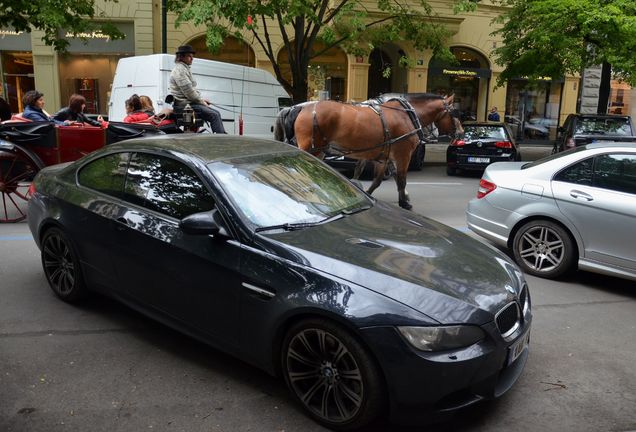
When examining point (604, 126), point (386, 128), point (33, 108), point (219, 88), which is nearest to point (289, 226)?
point (386, 128)

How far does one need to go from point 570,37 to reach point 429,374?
15965 mm

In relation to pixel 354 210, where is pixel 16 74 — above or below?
above

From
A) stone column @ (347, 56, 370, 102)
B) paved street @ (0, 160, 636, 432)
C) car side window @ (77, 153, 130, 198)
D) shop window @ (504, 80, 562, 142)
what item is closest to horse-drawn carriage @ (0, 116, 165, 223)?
paved street @ (0, 160, 636, 432)

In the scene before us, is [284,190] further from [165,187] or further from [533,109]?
[533,109]

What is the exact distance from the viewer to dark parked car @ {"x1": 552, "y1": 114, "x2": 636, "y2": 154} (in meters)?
13.9

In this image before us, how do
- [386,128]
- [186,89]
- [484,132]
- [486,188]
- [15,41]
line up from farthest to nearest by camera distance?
[15,41], [484,132], [386,128], [186,89], [486,188]

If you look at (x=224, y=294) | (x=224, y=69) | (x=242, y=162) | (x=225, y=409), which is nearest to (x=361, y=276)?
(x=224, y=294)

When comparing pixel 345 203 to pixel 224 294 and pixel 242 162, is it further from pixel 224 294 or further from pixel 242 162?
pixel 224 294

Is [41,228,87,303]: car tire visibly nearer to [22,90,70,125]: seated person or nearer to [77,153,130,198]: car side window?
[77,153,130,198]: car side window

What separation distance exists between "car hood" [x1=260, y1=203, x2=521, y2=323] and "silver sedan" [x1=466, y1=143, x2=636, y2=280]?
95.6 inches

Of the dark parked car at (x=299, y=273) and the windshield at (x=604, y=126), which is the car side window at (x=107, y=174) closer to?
the dark parked car at (x=299, y=273)

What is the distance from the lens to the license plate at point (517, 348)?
332 centimetres

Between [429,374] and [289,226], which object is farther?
[289,226]

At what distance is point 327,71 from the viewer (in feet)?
82.5
